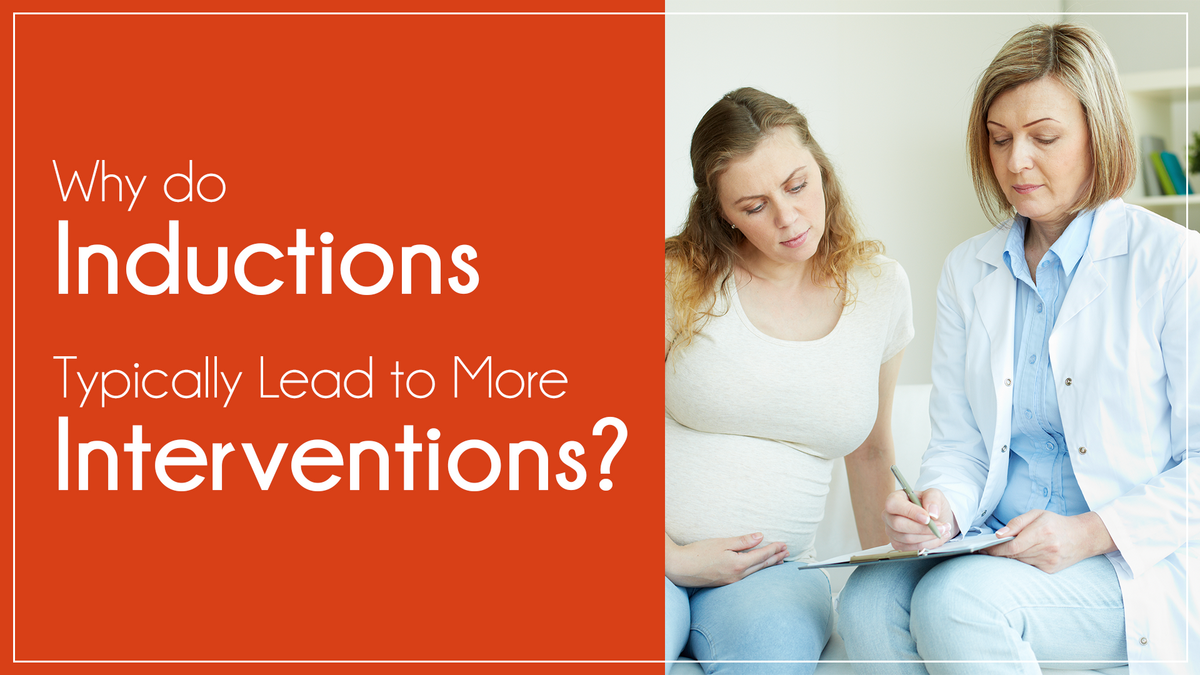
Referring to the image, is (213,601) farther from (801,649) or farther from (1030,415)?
(1030,415)

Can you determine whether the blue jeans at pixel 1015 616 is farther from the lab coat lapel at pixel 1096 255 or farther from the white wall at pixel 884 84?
the white wall at pixel 884 84

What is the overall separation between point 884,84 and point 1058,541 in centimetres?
186

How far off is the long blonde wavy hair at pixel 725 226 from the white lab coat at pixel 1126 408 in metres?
0.24


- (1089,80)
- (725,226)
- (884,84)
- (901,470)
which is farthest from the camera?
(884,84)

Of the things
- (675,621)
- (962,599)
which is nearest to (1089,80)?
(962,599)

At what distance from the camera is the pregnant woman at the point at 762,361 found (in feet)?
4.35

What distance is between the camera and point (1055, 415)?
3.83 feet

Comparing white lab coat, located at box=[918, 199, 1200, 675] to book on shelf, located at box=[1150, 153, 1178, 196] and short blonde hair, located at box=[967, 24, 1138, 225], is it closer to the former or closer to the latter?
short blonde hair, located at box=[967, 24, 1138, 225]

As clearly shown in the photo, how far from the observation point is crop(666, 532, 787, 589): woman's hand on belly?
1.27m

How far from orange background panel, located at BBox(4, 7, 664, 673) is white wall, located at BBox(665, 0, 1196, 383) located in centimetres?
90

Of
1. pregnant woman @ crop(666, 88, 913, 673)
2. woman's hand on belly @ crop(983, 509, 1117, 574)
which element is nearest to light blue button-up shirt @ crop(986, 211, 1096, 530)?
woman's hand on belly @ crop(983, 509, 1117, 574)

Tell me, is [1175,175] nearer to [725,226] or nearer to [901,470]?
[901,470]

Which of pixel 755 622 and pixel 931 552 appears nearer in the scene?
Result: pixel 931 552

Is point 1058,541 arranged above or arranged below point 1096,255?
below
